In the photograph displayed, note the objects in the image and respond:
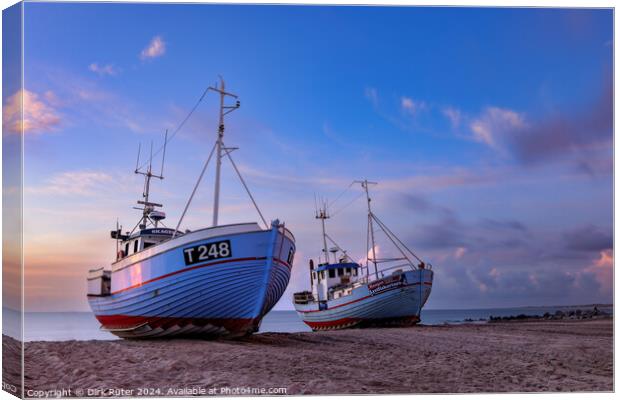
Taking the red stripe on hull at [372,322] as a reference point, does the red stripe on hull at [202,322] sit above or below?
above

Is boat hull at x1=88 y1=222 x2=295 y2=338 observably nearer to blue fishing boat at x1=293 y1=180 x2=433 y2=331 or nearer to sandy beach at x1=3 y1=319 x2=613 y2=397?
sandy beach at x1=3 y1=319 x2=613 y2=397

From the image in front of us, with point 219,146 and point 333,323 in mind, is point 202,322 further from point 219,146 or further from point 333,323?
point 333,323

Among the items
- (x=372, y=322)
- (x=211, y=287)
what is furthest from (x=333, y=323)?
(x=211, y=287)

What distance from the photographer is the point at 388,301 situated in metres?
29.4

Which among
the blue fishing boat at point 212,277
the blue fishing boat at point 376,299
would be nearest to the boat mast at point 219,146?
the blue fishing boat at point 212,277

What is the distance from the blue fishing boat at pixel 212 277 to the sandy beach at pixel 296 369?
0.84 m

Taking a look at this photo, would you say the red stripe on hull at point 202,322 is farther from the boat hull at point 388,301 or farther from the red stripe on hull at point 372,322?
the red stripe on hull at point 372,322

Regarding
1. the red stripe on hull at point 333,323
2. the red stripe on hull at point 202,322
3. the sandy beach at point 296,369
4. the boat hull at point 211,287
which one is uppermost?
the boat hull at point 211,287

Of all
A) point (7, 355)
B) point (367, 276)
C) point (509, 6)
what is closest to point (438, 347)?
point (509, 6)

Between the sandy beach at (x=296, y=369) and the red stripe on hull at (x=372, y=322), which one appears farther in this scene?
the red stripe on hull at (x=372, y=322)

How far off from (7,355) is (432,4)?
34.8 ft

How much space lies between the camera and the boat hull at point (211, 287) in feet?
48.6

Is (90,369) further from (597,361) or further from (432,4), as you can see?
(597,361)

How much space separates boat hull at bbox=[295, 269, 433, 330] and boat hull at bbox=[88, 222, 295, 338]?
1367 centimetres
